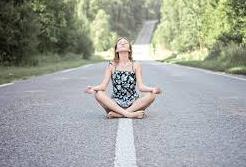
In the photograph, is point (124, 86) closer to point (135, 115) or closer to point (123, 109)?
point (123, 109)

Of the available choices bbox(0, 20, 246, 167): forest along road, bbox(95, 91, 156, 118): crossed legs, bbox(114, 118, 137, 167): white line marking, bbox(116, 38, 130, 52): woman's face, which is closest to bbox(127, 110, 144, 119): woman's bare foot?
bbox(95, 91, 156, 118): crossed legs

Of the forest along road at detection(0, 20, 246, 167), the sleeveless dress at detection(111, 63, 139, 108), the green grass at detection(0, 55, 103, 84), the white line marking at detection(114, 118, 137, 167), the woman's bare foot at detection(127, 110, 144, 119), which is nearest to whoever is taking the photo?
the white line marking at detection(114, 118, 137, 167)

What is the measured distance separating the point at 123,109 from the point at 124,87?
451mm

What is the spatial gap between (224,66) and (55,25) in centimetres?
2529

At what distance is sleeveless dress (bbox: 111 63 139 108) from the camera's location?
8.80 meters

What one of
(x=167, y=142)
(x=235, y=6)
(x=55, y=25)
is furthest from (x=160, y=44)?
(x=167, y=142)

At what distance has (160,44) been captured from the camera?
106125mm

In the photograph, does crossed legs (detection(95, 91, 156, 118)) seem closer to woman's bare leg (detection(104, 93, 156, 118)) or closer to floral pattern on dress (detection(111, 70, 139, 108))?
woman's bare leg (detection(104, 93, 156, 118))

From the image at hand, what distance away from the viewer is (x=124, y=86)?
8812mm

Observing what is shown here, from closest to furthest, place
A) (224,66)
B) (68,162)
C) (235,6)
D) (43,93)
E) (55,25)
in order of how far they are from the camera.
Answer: (68,162), (43,93), (224,66), (235,6), (55,25)

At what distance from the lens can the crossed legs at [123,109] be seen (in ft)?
27.6

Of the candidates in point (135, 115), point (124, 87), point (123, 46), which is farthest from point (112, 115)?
point (123, 46)

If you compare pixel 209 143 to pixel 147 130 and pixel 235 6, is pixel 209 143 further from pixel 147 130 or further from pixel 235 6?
pixel 235 6

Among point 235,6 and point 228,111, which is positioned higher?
point 235,6
